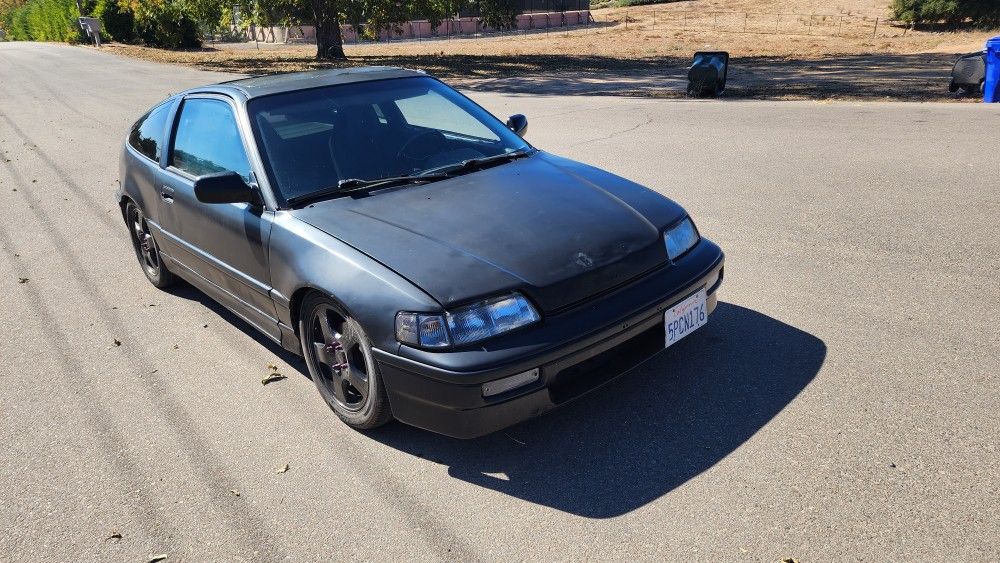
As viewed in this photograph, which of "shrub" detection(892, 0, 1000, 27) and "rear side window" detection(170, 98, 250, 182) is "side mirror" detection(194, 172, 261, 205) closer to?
"rear side window" detection(170, 98, 250, 182)

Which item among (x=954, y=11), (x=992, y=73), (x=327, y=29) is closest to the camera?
(x=992, y=73)

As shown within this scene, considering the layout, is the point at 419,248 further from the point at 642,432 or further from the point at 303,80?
the point at 303,80

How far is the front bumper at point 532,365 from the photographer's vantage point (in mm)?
3049

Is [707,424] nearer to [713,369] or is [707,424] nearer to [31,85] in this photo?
[713,369]

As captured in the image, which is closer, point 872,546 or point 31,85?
point 872,546

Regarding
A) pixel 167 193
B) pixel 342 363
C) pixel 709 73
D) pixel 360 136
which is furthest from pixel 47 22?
pixel 342 363

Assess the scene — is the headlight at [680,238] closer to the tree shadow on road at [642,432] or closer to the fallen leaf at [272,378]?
the tree shadow on road at [642,432]

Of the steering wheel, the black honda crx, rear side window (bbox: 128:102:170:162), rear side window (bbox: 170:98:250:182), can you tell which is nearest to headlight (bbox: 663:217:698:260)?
the black honda crx

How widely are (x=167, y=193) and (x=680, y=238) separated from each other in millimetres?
3280

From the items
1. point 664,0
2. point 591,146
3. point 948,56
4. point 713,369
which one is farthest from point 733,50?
point 664,0

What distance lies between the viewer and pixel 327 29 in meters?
26.7

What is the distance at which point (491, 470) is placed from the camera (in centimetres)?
331

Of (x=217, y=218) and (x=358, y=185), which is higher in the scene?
(x=358, y=185)

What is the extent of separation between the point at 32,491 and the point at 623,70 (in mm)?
21063
